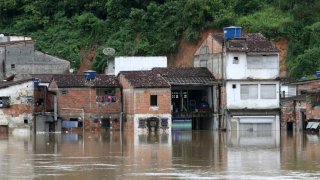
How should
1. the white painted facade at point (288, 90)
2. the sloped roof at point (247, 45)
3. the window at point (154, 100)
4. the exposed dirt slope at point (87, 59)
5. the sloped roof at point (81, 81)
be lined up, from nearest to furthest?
1. the window at point (154, 100)
2. the sloped roof at point (247, 45)
3. the sloped roof at point (81, 81)
4. the white painted facade at point (288, 90)
5. the exposed dirt slope at point (87, 59)

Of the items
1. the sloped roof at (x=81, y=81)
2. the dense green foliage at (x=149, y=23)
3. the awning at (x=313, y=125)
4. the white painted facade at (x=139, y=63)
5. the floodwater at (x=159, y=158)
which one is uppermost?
the dense green foliage at (x=149, y=23)

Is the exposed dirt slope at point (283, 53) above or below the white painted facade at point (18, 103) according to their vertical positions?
above

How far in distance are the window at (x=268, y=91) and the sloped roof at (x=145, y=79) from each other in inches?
286

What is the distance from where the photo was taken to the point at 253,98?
2790 inches

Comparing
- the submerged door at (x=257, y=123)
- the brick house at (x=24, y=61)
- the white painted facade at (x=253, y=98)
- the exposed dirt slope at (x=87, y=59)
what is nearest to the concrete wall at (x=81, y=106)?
the white painted facade at (x=253, y=98)

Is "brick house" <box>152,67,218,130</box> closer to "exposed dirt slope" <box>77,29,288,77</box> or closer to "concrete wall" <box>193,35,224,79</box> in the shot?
"concrete wall" <box>193,35,224,79</box>

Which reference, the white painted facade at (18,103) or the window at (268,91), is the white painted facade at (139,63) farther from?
the window at (268,91)

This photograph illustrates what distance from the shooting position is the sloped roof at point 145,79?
6919cm

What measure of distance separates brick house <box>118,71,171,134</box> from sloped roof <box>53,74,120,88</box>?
2.73 meters

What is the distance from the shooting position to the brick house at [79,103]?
234 feet

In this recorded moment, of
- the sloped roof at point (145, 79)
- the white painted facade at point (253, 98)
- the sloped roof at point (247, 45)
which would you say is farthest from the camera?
the white painted facade at point (253, 98)

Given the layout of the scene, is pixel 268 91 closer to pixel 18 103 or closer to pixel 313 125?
pixel 313 125

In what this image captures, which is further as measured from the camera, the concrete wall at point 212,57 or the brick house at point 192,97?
the brick house at point 192,97

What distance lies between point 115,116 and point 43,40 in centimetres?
2443
